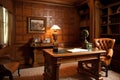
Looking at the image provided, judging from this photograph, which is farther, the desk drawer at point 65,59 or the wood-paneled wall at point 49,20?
the wood-paneled wall at point 49,20

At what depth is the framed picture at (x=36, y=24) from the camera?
4.73 meters

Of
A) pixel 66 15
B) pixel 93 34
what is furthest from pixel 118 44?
pixel 66 15

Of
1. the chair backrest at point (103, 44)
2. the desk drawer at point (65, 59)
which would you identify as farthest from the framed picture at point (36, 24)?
the desk drawer at point (65, 59)

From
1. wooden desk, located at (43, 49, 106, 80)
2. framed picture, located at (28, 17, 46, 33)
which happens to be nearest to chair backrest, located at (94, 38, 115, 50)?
wooden desk, located at (43, 49, 106, 80)

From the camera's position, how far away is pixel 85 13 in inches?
207

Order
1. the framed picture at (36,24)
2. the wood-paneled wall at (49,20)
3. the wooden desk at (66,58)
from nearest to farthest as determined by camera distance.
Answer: the wooden desk at (66,58), the wood-paneled wall at (49,20), the framed picture at (36,24)

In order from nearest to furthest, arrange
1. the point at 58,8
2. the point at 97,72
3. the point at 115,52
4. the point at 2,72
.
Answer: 1. the point at 2,72
2. the point at 97,72
3. the point at 115,52
4. the point at 58,8

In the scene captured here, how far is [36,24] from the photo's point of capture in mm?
4809

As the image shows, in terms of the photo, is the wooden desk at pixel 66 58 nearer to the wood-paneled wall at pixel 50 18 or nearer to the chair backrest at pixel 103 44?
the chair backrest at pixel 103 44

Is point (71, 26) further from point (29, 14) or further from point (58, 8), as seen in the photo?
point (29, 14)

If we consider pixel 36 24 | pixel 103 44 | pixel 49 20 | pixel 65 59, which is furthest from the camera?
pixel 49 20

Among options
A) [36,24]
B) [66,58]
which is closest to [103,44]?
[66,58]

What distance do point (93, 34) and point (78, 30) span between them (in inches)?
55.3

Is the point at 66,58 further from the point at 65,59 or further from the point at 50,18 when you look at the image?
the point at 50,18
